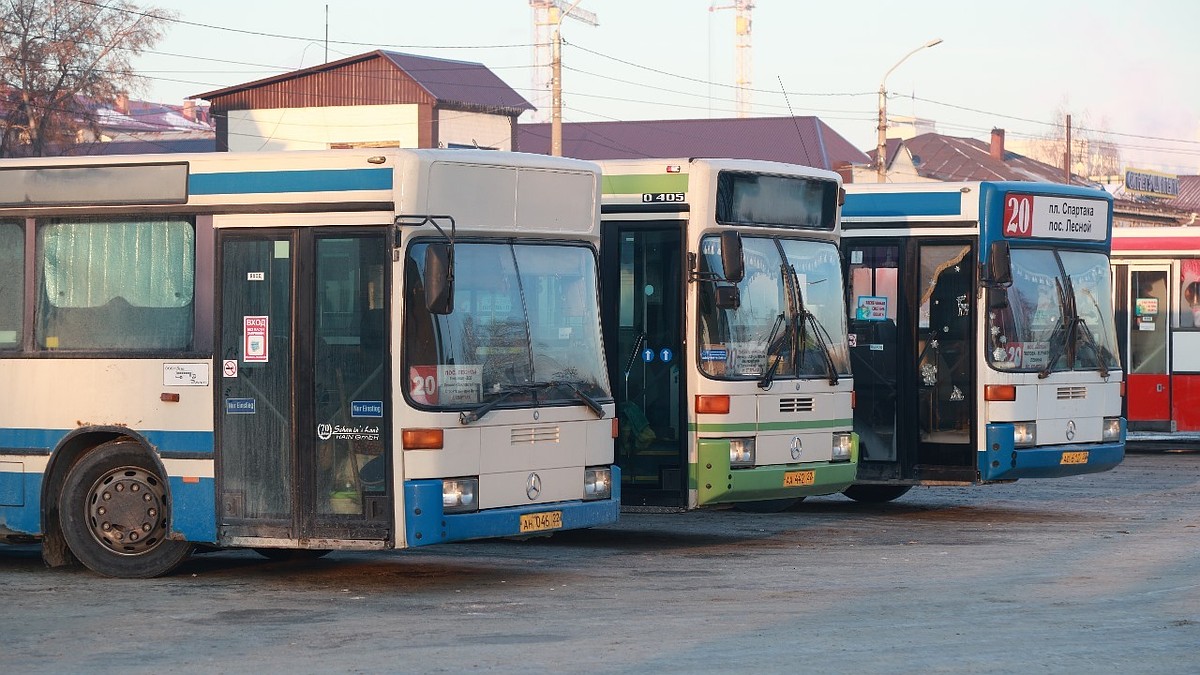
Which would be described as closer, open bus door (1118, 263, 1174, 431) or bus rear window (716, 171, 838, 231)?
bus rear window (716, 171, 838, 231)

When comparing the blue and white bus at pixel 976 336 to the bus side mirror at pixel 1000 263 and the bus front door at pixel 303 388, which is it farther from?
the bus front door at pixel 303 388

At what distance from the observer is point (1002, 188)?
1661 cm

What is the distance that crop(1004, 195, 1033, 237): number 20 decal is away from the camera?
1662cm

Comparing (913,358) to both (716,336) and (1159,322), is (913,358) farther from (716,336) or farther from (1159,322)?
(1159,322)

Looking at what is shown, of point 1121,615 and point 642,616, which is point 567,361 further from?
point 1121,615

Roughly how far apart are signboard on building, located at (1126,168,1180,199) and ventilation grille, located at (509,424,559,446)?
77.4 meters

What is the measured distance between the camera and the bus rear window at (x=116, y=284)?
12.0 metres

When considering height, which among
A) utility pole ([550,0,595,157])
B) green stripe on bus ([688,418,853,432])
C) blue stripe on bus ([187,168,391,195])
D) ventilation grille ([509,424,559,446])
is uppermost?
utility pole ([550,0,595,157])

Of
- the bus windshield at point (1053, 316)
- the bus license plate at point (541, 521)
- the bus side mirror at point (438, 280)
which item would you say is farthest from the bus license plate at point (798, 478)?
the bus side mirror at point (438, 280)

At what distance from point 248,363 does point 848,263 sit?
7278 millimetres

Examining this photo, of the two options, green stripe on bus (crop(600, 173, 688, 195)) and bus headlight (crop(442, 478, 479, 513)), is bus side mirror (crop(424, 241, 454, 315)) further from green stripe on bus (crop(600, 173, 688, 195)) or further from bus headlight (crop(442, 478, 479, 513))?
green stripe on bus (crop(600, 173, 688, 195))

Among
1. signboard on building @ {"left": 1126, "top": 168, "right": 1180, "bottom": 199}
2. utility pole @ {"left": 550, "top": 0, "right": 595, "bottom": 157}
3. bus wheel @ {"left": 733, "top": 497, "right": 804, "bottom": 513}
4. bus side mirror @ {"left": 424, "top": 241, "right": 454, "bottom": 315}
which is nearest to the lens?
bus side mirror @ {"left": 424, "top": 241, "right": 454, "bottom": 315}

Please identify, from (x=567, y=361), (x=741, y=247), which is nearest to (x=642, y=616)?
(x=567, y=361)

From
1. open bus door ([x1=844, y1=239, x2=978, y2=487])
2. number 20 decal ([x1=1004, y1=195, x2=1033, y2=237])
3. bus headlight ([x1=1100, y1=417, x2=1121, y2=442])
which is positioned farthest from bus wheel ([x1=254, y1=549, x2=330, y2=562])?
bus headlight ([x1=1100, y1=417, x2=1121, y2=442])
